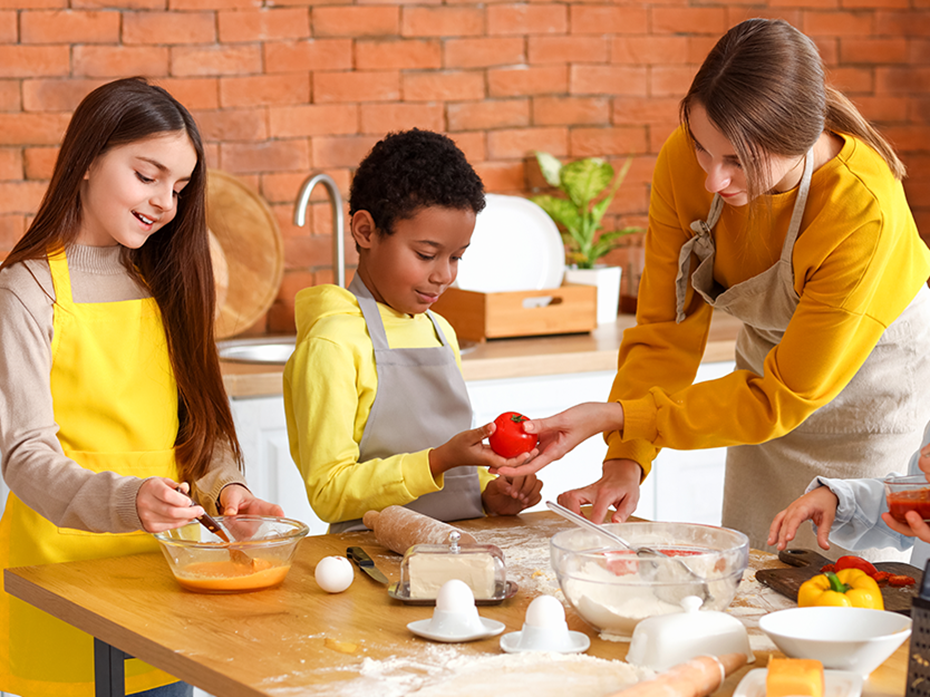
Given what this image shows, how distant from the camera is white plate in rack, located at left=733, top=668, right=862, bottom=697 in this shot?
0.96m

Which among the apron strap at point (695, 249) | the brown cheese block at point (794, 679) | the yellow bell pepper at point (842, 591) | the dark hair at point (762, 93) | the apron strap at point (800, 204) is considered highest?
the dark hair at point (762, 93)

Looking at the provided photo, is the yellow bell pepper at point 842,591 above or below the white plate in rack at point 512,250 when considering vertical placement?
below

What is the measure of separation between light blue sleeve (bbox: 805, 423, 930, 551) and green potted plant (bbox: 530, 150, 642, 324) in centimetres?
184

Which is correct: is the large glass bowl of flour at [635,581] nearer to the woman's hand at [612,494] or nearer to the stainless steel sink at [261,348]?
the woman's hand at [612,494]

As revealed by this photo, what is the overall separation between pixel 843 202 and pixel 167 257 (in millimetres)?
1023

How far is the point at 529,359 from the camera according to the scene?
2703 millimetres

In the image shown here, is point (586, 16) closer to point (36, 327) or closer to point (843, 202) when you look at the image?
point (843, 202)

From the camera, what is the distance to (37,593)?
1325 mm

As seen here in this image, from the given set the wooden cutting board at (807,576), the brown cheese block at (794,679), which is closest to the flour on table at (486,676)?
the brown cheese block at (794,679)

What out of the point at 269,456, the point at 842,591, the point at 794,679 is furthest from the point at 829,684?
the point at 269,456

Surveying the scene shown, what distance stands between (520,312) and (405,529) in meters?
1.55

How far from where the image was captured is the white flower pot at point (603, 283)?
10.7ft

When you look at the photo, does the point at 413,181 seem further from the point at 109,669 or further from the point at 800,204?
the point at 109,669

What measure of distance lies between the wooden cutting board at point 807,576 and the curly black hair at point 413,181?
76 centimetres
